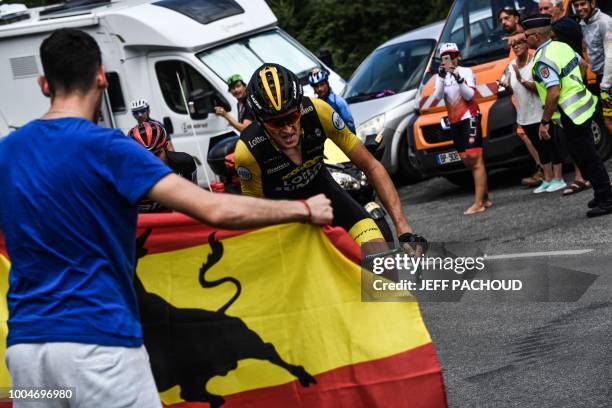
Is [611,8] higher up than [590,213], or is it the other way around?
[611,8]

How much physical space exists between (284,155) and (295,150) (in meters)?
0.08

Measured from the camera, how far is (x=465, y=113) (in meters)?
13.0

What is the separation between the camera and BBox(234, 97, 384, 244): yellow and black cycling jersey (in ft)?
21.0

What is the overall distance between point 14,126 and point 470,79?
8562 millimetres

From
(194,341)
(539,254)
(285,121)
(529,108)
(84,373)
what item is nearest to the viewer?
(84,373)

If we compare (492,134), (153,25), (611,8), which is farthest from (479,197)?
(153,25)

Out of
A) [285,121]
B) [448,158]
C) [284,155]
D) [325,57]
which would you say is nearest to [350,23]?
[325,57]

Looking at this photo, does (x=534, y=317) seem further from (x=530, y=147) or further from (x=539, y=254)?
(x=530, y=147)

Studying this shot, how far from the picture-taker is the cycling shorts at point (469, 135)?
13.0 meters

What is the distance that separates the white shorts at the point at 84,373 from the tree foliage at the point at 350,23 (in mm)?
21008

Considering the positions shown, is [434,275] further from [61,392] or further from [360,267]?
[61,392]

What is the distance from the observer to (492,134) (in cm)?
1349

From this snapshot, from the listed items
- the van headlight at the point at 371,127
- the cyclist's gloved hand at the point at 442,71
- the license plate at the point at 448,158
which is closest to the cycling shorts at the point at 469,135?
the cyclist's gloved hand at the point at 442,71

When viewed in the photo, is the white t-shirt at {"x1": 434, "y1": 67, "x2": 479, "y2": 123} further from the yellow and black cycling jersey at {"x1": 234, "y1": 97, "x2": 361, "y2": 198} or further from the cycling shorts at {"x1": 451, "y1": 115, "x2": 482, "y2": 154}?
the yellow and black cycling jersey at {"x1": 234, "y1": 97, "x2": 361, "y2": 198}
